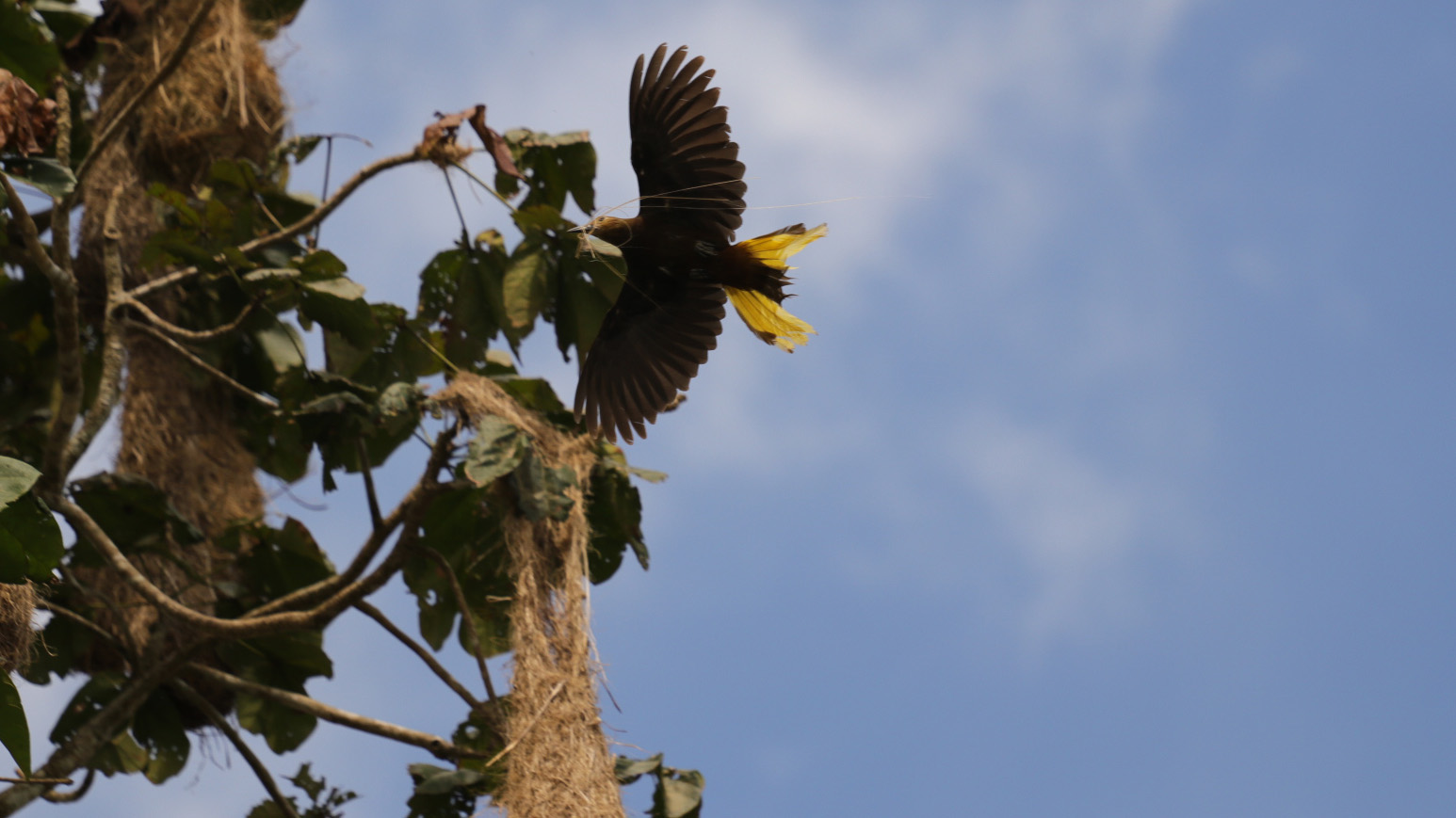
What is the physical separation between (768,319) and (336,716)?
1586mm

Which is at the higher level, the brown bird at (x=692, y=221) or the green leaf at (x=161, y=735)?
the brown bird at (x=692, y=221)

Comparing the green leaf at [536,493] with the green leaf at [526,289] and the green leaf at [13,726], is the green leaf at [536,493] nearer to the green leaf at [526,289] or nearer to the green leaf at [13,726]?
the green leaf at [526,289]

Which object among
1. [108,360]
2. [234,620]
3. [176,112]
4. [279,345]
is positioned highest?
[176,112]

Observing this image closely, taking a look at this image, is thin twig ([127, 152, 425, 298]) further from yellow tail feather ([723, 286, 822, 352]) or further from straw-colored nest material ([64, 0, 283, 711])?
yellow tail feather ([723, 286, 822, 352])

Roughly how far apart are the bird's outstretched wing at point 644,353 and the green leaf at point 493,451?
0.16 metres

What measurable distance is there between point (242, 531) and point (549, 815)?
5.10 feet

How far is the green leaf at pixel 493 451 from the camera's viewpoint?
2.93 metres

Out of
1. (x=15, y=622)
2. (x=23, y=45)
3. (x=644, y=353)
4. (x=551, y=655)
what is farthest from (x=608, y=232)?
(x=23, y=45)

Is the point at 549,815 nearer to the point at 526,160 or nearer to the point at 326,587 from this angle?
the point at 326,587

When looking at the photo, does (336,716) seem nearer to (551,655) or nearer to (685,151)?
(551,655)

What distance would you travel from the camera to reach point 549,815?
2.72 m

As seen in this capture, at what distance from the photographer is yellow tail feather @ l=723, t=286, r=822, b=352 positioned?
8.77 feet

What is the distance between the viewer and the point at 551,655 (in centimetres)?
295

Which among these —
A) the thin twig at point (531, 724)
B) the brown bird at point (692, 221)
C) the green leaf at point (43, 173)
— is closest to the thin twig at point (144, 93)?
the green leaf at point (43, 173)
